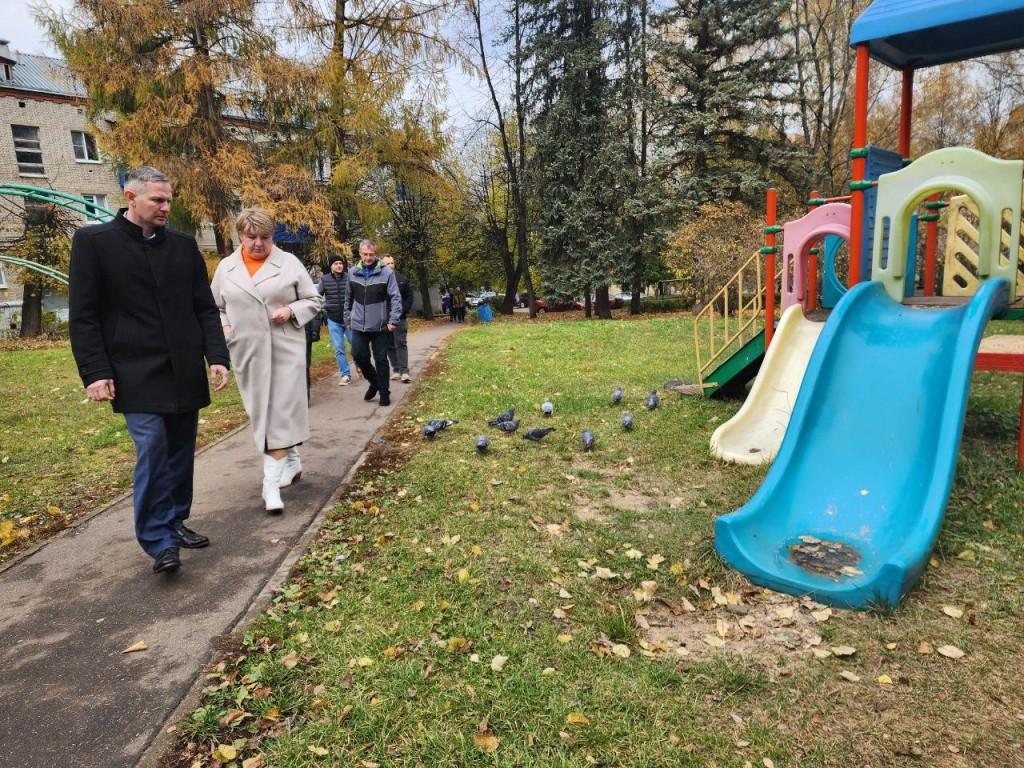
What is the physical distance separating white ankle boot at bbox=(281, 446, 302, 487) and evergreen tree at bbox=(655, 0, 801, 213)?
18.6m

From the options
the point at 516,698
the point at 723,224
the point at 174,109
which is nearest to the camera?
the point at 516,698

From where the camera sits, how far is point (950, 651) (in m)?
2.62

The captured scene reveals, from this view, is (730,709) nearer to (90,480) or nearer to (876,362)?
(876,362)

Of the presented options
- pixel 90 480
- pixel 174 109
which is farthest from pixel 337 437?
pixel 174 109

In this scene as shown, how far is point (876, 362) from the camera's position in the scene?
14.7ft

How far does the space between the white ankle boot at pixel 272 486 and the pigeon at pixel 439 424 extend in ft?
6.78

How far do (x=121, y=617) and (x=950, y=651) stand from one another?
3.80 m

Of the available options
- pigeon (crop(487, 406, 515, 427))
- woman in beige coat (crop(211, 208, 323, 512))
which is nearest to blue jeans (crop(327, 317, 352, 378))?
pigeon (crop(487, 406, 515, 427))

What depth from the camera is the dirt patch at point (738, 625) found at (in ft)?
9.07

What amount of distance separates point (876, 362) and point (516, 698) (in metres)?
3.54

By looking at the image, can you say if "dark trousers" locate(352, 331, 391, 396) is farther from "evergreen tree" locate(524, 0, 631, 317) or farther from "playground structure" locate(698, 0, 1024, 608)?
"evergreen tree" locate(524, 0, 631, 317)

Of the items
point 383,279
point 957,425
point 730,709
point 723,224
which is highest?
point 723,224

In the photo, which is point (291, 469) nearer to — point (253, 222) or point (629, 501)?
point (253, 222)

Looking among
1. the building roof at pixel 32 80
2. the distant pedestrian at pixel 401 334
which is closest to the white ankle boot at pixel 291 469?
the distant pedestrian at pixel 401 334
